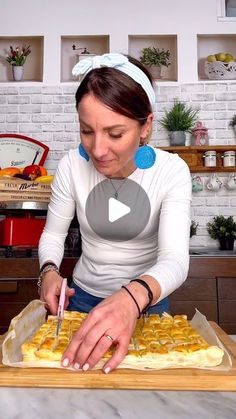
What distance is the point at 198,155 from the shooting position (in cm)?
293

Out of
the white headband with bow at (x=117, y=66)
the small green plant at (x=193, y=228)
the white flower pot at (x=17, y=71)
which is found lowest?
the small green plant at (x=193, y=228)

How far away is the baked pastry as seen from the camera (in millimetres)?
772

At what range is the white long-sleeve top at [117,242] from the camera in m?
1.11

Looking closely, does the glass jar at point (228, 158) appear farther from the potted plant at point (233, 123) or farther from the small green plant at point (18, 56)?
the small green plant at point (18, 56)

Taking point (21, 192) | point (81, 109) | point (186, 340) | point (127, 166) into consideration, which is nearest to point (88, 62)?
point (81, 109)

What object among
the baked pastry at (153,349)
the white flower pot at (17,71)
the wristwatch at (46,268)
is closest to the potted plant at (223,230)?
the white flower pot at (17,71)

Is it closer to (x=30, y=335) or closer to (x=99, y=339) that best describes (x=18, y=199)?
(x=30, y=335)

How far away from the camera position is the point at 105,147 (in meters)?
1.04

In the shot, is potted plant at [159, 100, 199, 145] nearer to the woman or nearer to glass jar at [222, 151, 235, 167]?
glass jar at [222, 151, 235, 167]

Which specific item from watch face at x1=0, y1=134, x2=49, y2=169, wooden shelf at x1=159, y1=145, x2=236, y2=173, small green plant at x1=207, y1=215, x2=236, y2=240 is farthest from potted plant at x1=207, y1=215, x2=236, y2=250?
watch face at x1=0, y1=134, x2=49, y2=169

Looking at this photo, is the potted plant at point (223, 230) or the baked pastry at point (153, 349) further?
the potted plant at point (223, 230)

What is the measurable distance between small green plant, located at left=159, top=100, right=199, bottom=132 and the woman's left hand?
89.7 inches

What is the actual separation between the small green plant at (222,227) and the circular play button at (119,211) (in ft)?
5.73

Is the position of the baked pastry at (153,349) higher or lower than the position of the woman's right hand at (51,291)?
lower
